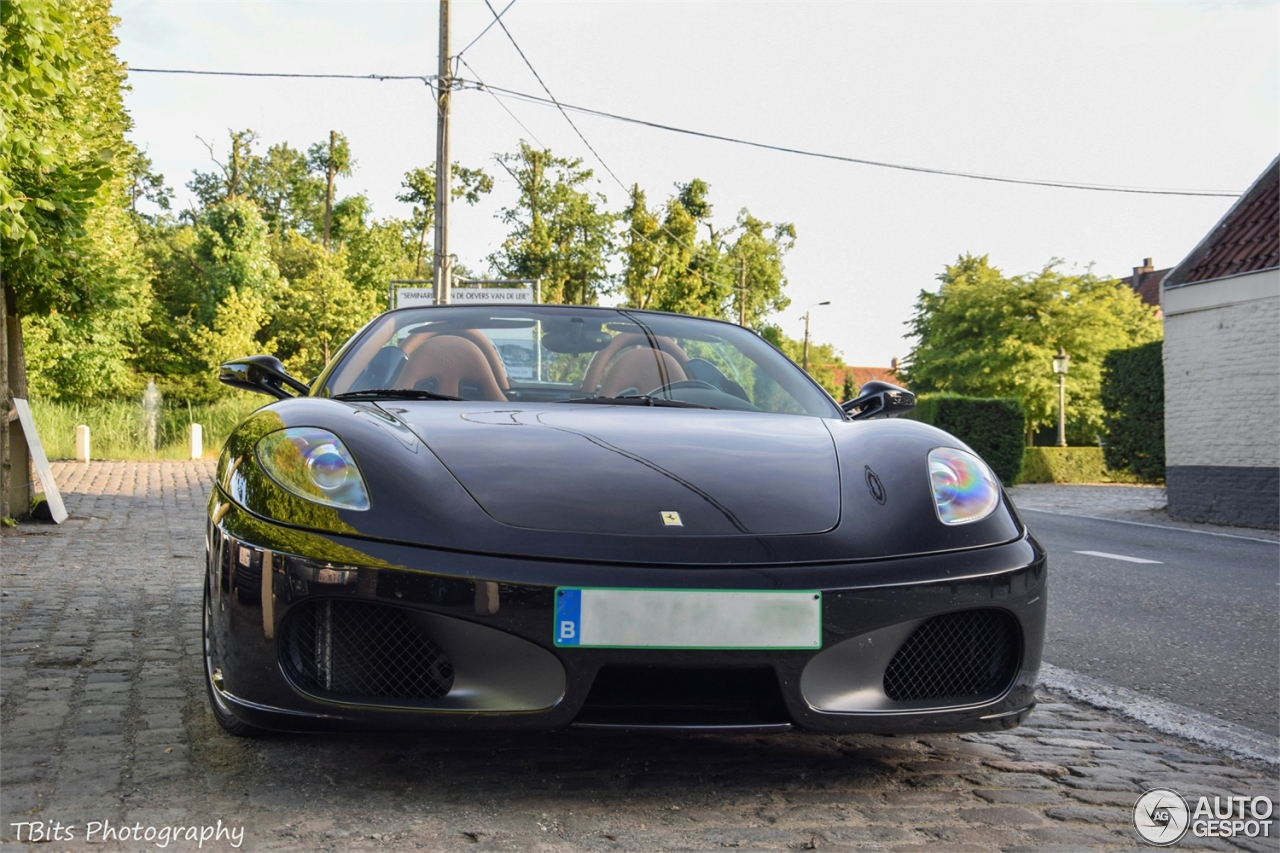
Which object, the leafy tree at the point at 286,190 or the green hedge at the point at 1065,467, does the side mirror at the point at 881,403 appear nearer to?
the green hedge at the point at 1065,467

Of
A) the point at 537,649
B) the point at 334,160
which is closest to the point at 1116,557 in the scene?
the point at 537,649

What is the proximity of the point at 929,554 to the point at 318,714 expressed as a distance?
1329 mm

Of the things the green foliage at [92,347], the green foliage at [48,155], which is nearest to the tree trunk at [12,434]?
the green foliage at [48,155]

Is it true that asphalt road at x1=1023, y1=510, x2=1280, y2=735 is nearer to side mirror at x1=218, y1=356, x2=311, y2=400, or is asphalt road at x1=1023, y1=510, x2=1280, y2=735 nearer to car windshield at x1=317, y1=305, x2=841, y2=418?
car windshield at x1=317, y1=305, x2=841, y2=418

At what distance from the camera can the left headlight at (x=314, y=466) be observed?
2529 mm

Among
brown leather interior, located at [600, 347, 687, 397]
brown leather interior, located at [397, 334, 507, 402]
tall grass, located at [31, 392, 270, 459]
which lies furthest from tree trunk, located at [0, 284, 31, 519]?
tall grass, located at [31, 392, 270, 459]

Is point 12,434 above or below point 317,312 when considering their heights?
below

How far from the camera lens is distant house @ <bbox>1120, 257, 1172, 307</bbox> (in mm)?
67175

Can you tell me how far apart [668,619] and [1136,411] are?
20.7 metres

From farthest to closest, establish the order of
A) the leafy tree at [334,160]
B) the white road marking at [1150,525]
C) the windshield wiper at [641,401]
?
the leafy tree at [334,160] → the white road marking at [1150,525] → the windshield wiper at [641,401]

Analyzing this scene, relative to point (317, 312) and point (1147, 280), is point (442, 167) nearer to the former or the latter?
point (317, 312)

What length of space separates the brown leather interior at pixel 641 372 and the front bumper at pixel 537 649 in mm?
1412

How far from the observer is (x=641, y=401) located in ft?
11.6

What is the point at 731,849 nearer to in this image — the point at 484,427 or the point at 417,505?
the point at 417,505
